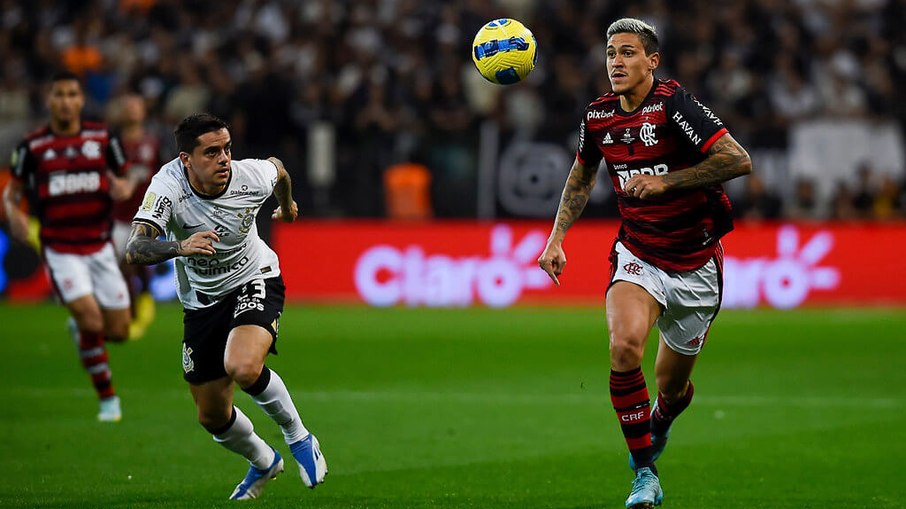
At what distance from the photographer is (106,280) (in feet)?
37.9

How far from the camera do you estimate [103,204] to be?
37.9 feet

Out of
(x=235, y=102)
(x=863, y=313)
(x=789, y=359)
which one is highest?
(x=235, y=102)

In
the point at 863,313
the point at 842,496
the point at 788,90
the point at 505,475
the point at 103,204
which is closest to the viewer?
the point at 842,496

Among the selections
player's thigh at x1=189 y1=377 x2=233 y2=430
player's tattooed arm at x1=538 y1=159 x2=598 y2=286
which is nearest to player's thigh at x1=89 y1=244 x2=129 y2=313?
player's thigh at x1=189 y1=377 x2=233 y2=430

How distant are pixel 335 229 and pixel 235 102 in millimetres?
3002

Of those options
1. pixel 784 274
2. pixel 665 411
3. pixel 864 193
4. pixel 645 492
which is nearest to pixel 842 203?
pixel 864 193

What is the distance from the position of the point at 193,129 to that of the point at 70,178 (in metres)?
4.31

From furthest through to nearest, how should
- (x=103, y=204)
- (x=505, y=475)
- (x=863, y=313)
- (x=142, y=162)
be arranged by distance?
(x=863, y=313) → (x=142, y=162) → (x=103, y=204) → (x=505, y=475)

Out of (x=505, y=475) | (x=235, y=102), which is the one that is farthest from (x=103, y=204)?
(x=235, y=102)

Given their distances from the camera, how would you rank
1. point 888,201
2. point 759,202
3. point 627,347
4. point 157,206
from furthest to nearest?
point 888,201 → point 759,202 → point 157,206 → point 627,347

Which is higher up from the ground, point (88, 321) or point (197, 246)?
point (197, 246)

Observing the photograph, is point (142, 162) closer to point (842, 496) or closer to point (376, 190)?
point (376, 190)

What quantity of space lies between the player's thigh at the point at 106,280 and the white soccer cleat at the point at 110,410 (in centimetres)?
97

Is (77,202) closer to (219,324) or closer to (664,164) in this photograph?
(219,324)
